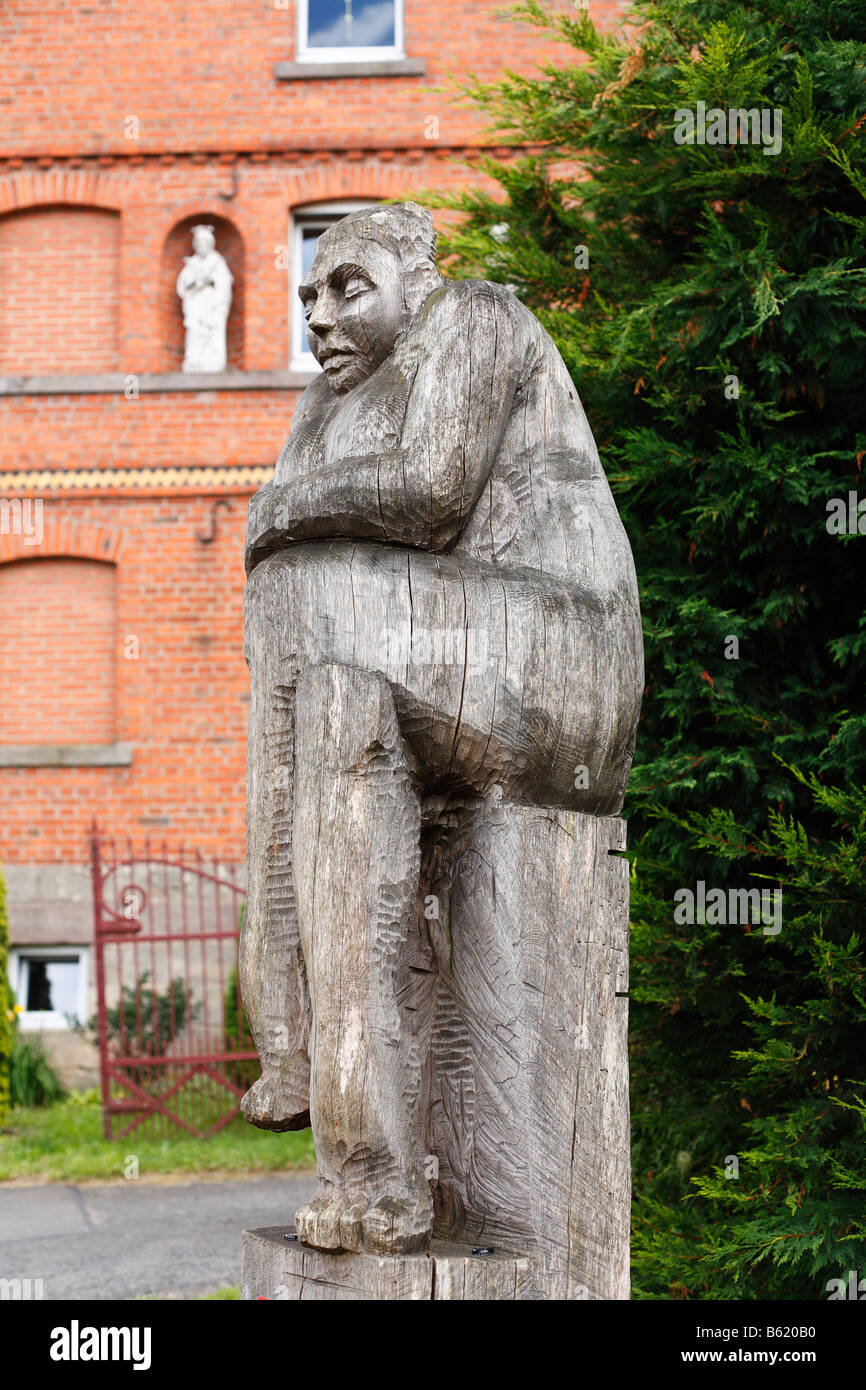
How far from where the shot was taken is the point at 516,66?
1306cm

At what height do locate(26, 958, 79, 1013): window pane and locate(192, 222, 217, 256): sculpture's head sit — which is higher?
locate(192, 222, 217, 256): sculpture's head

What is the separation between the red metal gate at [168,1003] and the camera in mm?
10703

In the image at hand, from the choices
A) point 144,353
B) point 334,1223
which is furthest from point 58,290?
point 334,1223

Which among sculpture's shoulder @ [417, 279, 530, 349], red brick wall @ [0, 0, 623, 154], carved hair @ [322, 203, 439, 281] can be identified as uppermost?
red brick wall @ [0, 0, 623, 154]

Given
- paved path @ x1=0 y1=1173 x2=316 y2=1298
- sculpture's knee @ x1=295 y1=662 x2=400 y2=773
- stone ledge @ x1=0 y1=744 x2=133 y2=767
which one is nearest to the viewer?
sculpture's knee @ x1=295 y1=662 x2=400 y2=773

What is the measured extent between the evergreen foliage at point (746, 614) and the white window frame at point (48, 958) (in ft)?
28.8

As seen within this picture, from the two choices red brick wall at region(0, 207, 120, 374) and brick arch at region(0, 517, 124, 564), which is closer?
brick arch at region(0, 517, 124, 564)

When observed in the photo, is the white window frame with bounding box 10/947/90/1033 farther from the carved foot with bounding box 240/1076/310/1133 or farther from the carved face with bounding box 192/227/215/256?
the carved foot with bounding box 240/1076/310/1133

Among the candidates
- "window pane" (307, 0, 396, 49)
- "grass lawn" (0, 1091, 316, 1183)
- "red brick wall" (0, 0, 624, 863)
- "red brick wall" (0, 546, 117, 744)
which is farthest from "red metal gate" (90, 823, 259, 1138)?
"window pane" (307, 0, 396, 49)

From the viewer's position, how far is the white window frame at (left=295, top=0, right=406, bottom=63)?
533 inches

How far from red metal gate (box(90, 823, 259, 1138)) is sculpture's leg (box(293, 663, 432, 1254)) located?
772 centimetres

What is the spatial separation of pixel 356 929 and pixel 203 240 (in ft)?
38.8

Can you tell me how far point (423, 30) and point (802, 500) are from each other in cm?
1030

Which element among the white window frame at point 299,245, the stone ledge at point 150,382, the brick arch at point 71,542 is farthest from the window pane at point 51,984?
the white window frame at point 299,245
